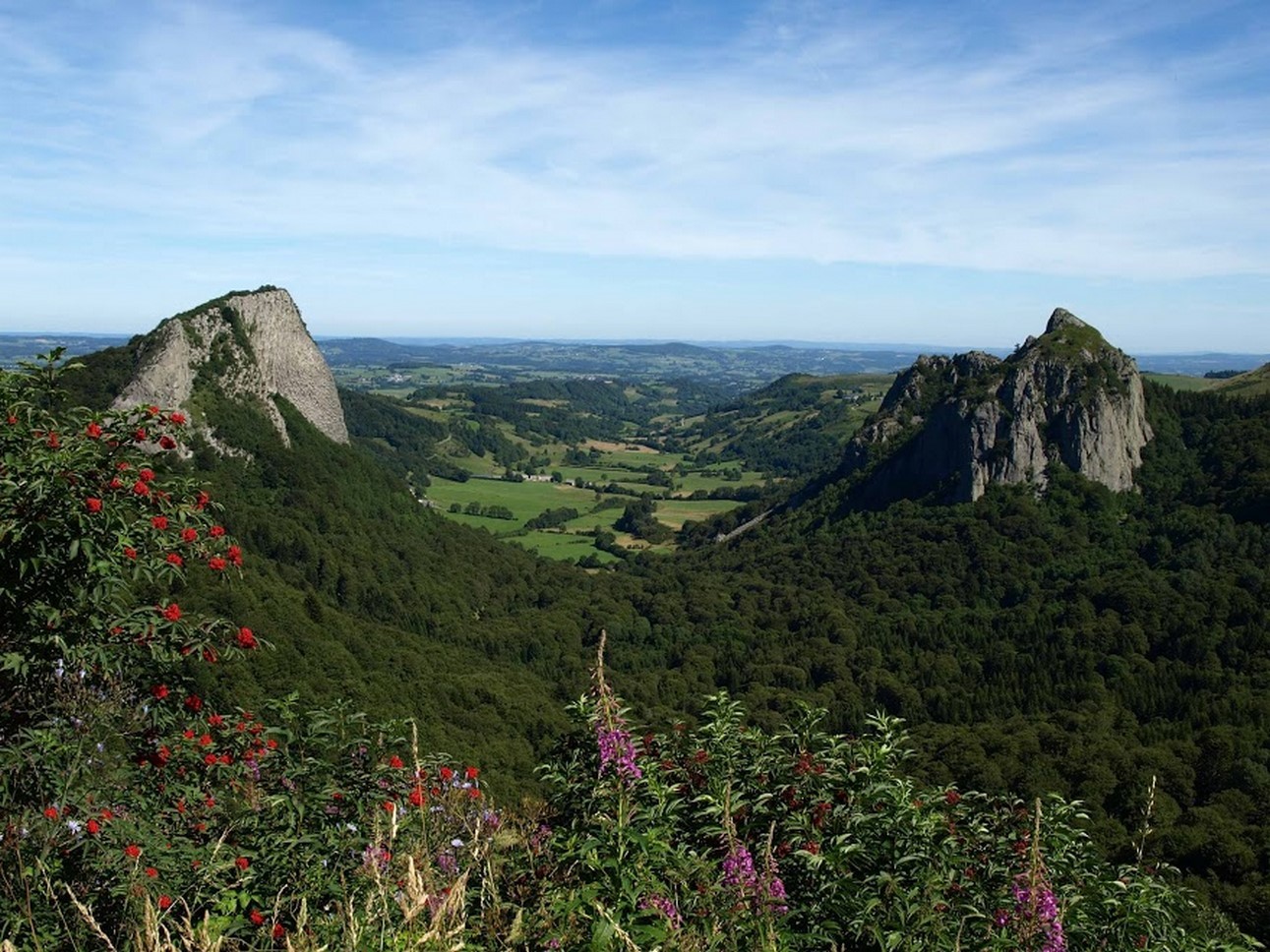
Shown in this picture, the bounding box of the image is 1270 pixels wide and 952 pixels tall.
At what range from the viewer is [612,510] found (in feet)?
621

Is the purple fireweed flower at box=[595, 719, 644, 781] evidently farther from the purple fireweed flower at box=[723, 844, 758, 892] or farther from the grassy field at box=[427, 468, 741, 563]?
the grassy field at box=[427, 468, 741, 563]

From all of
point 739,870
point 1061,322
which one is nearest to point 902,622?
point 1061,322

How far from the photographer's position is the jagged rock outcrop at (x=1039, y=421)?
124438 mm

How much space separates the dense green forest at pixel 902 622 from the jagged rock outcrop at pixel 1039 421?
13.0ft

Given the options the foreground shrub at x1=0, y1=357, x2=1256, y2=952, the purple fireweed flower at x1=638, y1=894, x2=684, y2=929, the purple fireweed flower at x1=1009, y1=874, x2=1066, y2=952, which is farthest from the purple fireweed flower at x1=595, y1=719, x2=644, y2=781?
the purple fireweed flower at x1=1009, y1=874, x2=1066, y2=952

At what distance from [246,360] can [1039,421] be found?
118280 millimetres

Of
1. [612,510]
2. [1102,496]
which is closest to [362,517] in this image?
[612,510]

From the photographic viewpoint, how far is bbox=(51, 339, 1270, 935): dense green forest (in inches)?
2078

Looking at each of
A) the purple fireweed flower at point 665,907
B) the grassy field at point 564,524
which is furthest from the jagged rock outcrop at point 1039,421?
the purple fireweed flower at point 665,907

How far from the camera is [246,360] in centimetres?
11988

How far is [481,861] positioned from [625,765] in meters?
1.43

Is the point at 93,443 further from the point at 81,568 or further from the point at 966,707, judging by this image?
the point at 966,707

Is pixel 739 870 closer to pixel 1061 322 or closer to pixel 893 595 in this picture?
pixel 893 595

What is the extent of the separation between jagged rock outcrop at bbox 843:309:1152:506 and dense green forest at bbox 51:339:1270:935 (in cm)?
395
